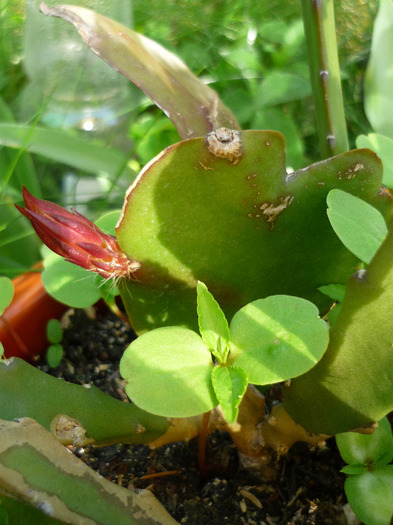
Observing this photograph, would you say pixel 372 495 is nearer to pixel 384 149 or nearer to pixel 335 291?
pixel 335 291

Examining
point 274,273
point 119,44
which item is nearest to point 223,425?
point 274,273

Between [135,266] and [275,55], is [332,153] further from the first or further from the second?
[275,55]

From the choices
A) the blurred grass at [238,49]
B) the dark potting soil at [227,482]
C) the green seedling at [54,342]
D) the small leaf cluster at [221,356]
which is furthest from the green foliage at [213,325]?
the blurred grass at [238,49]

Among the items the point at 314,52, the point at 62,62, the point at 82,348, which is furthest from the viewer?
the point at 62,62

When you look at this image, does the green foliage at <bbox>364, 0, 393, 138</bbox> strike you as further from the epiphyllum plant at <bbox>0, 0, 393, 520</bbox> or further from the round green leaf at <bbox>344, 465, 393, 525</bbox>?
the round green leaf at <bbox>344, 465, 393, 525</bbox>

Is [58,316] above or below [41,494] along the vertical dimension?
below
